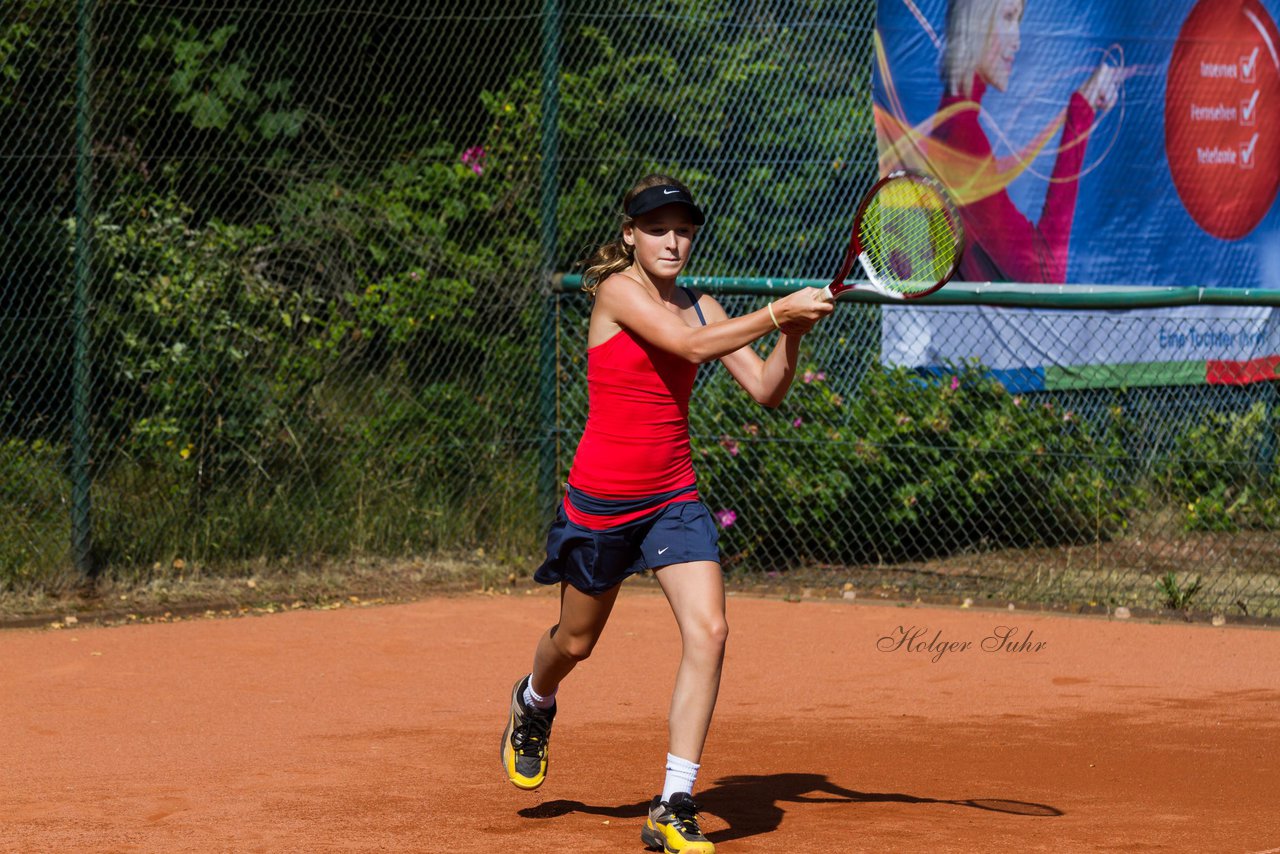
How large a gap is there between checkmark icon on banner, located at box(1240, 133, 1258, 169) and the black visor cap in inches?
306

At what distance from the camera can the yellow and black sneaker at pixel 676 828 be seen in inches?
172

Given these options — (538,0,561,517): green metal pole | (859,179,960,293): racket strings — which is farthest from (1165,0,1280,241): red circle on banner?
(859,179,960,293): racket strings

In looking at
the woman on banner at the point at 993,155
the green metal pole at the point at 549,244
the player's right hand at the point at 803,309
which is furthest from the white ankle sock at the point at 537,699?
the woman on banner at the point at 993,155

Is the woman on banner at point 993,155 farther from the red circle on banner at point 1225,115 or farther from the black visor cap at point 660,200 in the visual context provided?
the black visor cap at point 660,200

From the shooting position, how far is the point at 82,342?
827 centimetres

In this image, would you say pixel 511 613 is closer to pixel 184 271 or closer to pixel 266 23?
pixel 184 271

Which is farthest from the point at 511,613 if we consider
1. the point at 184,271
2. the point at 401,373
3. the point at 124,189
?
the point at 124,189

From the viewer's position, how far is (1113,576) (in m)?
9.07

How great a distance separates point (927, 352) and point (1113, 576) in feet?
5.77

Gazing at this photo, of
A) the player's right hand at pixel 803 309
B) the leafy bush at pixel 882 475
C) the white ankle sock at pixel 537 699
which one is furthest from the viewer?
the leafy bush at pixel 882 475

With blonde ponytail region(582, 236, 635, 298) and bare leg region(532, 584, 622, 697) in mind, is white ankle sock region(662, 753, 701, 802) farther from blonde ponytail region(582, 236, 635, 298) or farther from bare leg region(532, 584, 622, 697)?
blonde ponytail region(582, 236, 635, 298)

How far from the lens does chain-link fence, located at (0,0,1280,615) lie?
8.59 m

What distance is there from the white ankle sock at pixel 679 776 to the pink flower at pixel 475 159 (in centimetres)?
611

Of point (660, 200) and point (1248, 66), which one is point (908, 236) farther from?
point (1248, 66)
